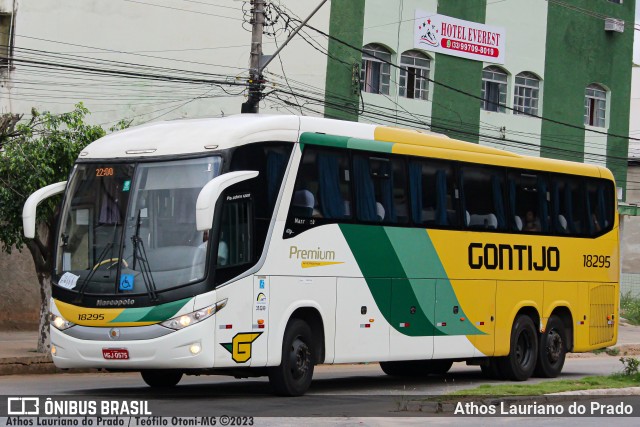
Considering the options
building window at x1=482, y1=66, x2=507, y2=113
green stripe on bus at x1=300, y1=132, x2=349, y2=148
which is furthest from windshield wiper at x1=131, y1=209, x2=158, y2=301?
building window at x1=482, y1=66, x2=507, y2=113

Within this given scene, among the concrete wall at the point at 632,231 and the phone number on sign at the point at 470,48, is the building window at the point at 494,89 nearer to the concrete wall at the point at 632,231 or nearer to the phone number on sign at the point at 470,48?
the phone number on sign at the point at 470,48

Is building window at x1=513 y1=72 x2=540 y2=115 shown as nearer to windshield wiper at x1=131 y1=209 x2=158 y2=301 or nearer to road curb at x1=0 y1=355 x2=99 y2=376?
road curb at x1=0 y1=355 x2=99 y2=376

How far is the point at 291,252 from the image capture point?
51.4ft

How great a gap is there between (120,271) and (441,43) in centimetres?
2474

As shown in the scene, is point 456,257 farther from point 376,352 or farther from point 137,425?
A: point 137,425

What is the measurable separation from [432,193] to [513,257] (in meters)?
2.40

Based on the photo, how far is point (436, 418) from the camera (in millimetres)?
13266

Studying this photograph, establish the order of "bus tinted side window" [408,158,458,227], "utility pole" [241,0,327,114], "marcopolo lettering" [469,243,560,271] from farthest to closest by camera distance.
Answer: "utility pole" [241,0,327,114] < "marcopolo lettering" [469,243,560,271] < "bus tinted side window" [408,158,458,227]

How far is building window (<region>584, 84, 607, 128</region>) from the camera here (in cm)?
4272

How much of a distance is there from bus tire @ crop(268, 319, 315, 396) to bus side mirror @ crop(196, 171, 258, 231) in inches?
85.5

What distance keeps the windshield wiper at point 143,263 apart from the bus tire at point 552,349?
8.65m

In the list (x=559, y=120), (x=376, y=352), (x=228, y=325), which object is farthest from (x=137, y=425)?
(x=559, y=120)

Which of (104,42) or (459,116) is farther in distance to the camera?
(459,116)

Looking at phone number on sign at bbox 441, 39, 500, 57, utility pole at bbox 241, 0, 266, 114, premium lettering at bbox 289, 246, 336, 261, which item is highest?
phone number on sign at bbox 441, 39, 500, 57
